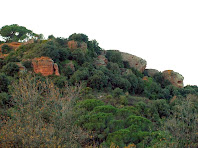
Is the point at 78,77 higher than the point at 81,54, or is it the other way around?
the point at 81,54

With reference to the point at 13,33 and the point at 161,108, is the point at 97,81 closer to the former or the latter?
the point at 161,108

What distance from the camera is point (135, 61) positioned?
48531 millimetres

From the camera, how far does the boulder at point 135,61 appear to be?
157 feet

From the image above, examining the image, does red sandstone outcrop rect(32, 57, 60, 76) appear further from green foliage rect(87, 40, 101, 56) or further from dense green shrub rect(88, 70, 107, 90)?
green foliage rect(87, 40, 101, 56)

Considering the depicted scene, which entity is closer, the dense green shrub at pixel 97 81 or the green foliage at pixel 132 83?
the dense green shrub at pixel 97 81

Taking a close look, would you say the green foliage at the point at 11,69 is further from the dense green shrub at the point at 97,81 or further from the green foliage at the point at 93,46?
the green foliage at the point at 93,46

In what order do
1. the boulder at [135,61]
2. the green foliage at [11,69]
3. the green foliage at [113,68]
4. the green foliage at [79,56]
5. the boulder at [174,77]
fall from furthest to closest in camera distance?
the boulder at [135,61], the boulder at [174,77], the green foliage at [113,68], the green foliage at [79,56], the green foliage at [11,69]

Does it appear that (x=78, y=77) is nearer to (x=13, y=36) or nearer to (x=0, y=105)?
(x=0, y=105)

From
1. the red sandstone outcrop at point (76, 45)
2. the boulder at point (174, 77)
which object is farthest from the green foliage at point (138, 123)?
the boulder at point (174, 77)

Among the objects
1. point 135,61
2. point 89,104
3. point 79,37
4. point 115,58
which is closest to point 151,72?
point 135,61

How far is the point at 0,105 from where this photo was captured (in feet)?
73.8

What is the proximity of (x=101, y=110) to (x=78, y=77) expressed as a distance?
10521 mm

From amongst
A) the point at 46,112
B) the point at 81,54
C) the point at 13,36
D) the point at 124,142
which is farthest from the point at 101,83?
the point at 13,36

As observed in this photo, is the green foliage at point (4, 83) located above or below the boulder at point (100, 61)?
below
